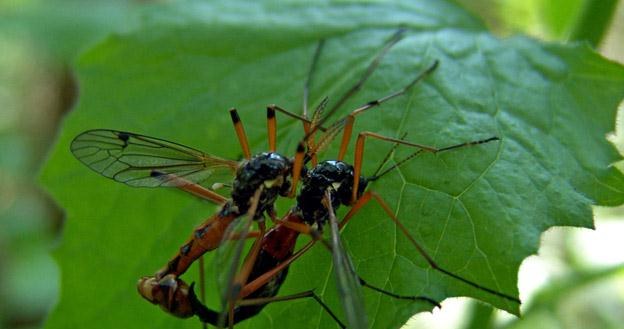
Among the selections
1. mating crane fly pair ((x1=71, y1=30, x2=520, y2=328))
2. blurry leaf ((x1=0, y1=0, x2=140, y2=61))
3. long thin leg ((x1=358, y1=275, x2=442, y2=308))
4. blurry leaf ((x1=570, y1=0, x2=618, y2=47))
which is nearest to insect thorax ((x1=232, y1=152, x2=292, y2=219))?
mating crane fly pair ((x1=71, y1=30, x2=520, y2=328))

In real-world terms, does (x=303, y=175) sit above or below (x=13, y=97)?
above

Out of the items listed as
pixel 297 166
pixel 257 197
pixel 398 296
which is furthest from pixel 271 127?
pixel 398 296

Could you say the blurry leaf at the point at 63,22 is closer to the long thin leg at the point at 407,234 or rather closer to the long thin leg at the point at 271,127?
the long thin leg at the point at 271,127

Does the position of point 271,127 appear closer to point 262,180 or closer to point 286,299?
point 262,180

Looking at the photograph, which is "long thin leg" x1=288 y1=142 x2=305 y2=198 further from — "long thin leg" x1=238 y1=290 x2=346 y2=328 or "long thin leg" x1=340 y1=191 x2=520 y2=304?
"long thin leg" x1=238 y1=290 x2=346 y2=328

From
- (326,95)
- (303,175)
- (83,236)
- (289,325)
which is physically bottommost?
(83,236)

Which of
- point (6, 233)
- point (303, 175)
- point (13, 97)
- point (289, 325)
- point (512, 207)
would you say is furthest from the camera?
point (13, 97)

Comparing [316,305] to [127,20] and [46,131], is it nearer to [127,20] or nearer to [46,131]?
[127,20]

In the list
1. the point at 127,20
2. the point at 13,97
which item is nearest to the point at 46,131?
the point at 13,97
